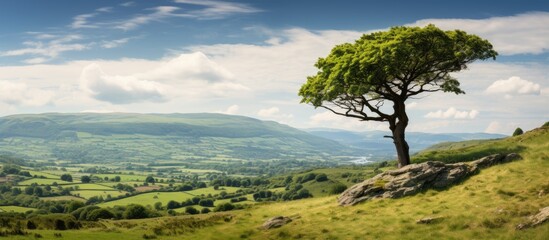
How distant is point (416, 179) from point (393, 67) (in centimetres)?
1248

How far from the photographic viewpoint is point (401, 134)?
48594mm

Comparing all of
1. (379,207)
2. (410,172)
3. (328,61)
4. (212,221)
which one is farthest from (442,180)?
(212,221)

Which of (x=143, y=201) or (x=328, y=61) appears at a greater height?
(x=328, y=61)

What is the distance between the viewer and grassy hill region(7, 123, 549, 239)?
90.6 ft

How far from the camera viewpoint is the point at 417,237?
27.6m

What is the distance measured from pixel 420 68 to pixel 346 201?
18924 millimetres

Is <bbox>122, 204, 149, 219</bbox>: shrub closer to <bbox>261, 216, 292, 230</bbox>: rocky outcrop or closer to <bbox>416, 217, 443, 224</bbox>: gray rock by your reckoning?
<bbox>261, 216, 292, 230</bbox>: rocky outcrop

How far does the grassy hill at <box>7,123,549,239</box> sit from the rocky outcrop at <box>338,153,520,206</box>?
124 cm

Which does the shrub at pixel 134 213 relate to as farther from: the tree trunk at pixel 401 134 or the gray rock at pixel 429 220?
the gray rock at pixel 429 220

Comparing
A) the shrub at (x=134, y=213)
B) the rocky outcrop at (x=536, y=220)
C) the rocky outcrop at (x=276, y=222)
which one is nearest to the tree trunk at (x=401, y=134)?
the rocky outcrop at (x=276, y=222)

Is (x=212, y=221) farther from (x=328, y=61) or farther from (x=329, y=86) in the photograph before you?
(x=328, y=61)

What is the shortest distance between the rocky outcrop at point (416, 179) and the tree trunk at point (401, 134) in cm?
650

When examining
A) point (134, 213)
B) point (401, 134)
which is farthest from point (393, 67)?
point (134, 213)

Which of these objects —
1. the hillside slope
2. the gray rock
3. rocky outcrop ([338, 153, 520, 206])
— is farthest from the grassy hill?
rocky outcrop ([338, 153, 520, 206])
